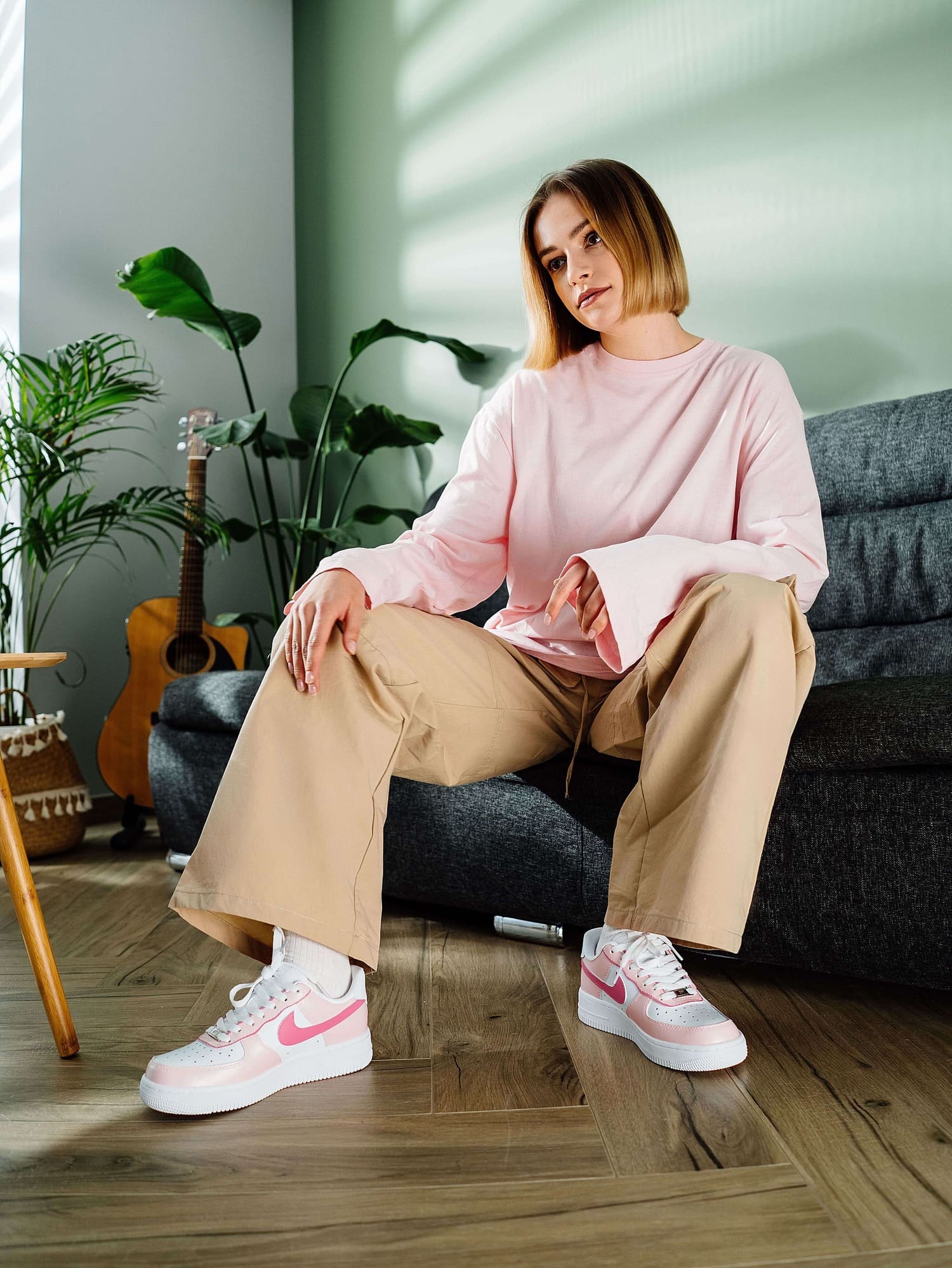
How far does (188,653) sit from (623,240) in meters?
1.63

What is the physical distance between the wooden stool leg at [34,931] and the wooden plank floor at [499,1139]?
0.04 meters

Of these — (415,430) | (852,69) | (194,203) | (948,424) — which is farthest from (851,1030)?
(194,203)

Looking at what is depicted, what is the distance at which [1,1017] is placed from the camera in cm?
118

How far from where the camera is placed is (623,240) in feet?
4.37

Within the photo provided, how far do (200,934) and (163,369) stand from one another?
1904 millimetres

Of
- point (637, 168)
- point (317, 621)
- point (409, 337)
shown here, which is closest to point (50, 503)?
point (409, 337)

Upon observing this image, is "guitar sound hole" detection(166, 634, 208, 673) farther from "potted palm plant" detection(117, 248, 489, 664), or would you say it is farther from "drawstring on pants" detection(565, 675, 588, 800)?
"drawstring on pants" detection(565, 675, 588, 800)

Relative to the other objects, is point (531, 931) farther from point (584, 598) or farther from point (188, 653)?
point (188, 653)

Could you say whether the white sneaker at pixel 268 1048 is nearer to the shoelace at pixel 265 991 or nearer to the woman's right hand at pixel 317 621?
the shoelace at pixel 265 991

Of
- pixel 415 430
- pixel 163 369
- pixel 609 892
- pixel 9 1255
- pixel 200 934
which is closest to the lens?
pixel 9 1255

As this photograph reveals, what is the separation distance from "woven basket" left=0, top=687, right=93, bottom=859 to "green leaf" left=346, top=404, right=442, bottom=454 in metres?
1.01

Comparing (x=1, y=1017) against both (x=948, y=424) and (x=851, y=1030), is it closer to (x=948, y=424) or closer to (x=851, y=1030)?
(x=851, y=1030)

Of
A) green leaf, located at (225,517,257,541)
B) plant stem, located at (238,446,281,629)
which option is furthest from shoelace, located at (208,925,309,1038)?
green leaf, located at (225,517,257,541)

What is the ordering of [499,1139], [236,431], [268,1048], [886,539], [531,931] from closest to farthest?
[499,1139] < [268,1048] < [531,931] < [886,539] < [236,431]
